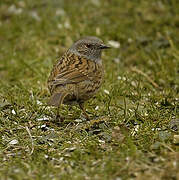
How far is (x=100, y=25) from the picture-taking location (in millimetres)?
9453

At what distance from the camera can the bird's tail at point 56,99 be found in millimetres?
5430

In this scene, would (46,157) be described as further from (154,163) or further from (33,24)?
(33,24)

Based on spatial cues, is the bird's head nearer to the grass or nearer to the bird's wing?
the bird's wing

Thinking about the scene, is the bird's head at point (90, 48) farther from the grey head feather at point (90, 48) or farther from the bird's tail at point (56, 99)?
the bird's tail at point (56, 99)

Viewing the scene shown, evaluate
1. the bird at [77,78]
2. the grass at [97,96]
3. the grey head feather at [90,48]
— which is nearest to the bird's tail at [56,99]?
the bird at [77,78]

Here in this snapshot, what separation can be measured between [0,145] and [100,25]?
4.72 m

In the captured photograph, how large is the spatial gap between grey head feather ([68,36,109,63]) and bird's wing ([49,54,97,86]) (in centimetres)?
13

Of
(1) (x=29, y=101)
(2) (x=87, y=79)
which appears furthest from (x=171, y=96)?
(1) (x=29, y=101)

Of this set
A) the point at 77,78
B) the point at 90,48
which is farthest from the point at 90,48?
the point at 77,78

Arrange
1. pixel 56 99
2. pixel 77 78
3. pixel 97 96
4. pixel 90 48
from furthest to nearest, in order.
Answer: pixel 97 96 → pixel 90 48 → pixel 77 78 → pixel 56 99

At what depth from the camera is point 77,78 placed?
583 cm

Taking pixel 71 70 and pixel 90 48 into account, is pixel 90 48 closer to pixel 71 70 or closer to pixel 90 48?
pixel 90 48

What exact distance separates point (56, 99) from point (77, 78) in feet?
1.50

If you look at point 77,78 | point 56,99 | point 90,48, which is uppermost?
point 90,48
